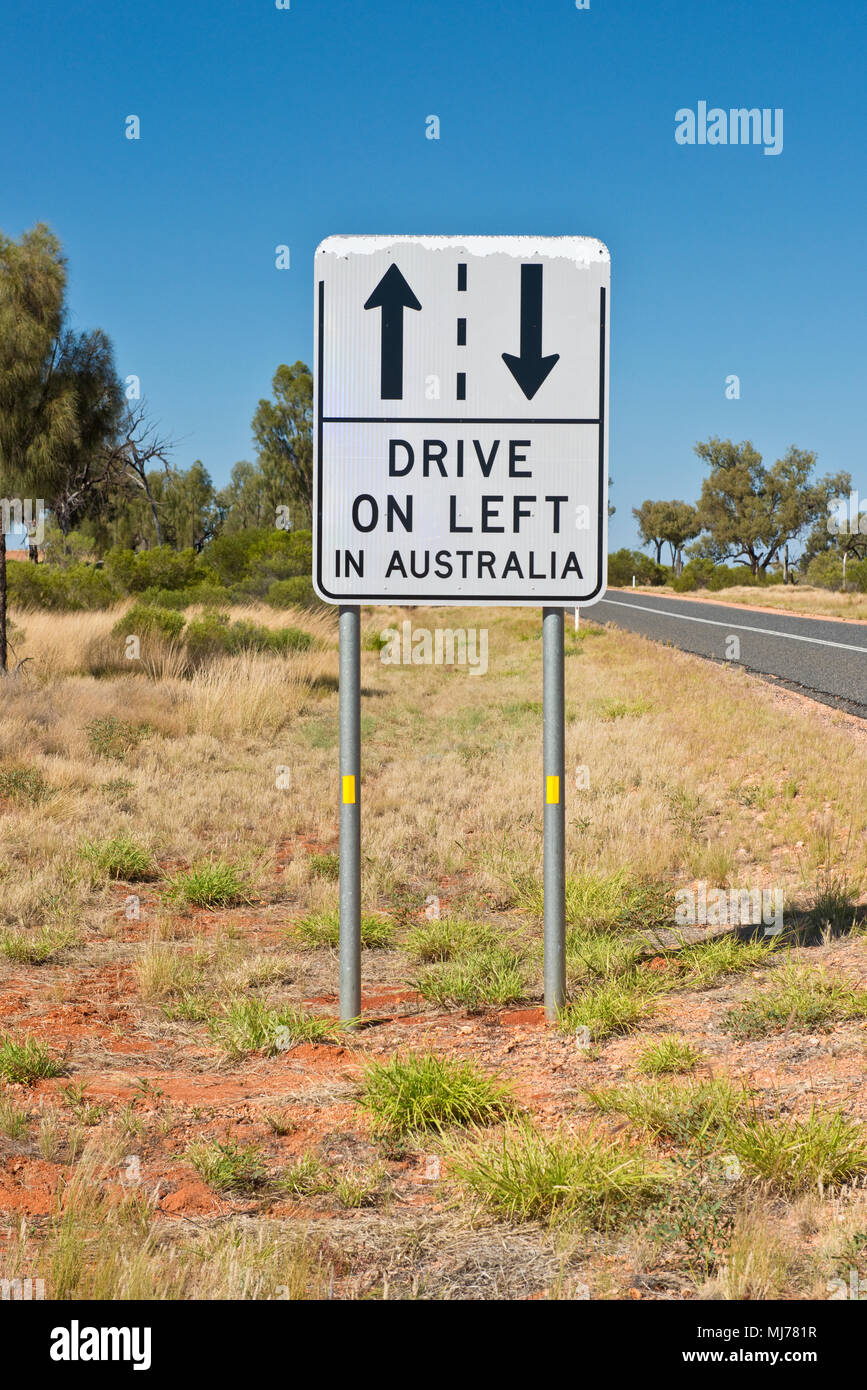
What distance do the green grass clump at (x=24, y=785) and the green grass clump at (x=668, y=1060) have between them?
551 centimetres

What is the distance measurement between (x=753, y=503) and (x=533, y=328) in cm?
8370

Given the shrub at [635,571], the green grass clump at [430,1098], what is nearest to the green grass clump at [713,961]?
the green grass clump at [430,1098]

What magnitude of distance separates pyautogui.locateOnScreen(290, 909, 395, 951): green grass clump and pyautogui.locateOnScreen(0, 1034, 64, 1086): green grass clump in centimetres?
178

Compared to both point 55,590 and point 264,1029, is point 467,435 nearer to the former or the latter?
point 264,1029

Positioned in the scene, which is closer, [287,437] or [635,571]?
[287,437]

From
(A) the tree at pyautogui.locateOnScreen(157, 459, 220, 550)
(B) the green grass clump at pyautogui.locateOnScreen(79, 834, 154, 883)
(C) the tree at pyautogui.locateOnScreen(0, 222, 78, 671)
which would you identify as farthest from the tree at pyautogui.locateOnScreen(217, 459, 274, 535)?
(B) the green grass clump at pyautogui.locateOnScreen(79, 834, 154, 883)

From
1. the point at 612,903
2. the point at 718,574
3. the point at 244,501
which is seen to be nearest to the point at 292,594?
the point at 612,903

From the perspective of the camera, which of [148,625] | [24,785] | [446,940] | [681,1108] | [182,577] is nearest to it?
[681,1108]

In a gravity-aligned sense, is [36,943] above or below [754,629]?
below

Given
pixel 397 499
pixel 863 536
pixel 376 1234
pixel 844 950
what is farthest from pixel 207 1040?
pixel 863 536

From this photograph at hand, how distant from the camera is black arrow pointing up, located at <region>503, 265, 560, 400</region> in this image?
413 centimetres

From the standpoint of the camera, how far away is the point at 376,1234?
102 inches

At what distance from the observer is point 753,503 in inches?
3263
